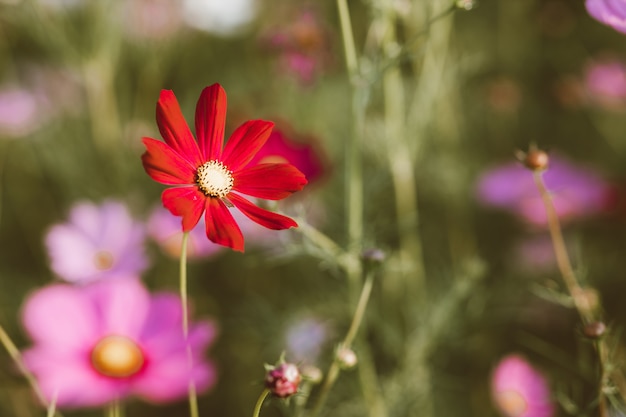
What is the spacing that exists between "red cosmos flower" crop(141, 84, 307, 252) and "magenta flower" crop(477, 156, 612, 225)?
0.73m

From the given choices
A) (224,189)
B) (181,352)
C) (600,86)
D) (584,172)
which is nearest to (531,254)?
(584,172)

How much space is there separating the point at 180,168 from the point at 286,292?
79 cm

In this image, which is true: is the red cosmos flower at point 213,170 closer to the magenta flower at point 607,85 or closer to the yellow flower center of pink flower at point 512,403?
the yellow flower center of pink flower at point 512,403

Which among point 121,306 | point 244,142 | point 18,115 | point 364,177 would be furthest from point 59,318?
point 18,115

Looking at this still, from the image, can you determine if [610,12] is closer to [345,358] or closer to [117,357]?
[345,358]

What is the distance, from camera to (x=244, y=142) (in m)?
0.41

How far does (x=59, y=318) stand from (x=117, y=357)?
0.06m

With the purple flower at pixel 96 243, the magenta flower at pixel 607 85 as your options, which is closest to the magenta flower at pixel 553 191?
the magenta flower at pixel 607 85

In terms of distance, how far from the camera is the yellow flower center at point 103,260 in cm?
77

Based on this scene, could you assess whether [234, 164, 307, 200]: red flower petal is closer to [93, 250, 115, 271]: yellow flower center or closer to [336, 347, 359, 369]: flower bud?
[336, 347, 359, 369]: flower bud

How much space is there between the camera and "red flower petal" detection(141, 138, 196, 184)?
0.34m

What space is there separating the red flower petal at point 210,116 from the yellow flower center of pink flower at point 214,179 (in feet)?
0.04

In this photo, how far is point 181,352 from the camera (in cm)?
58

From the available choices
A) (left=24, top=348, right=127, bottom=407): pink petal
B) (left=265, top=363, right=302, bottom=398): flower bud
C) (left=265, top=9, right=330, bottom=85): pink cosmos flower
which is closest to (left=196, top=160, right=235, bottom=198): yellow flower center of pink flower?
(left=265, top=363, right=302, bottom=398): flower bud
